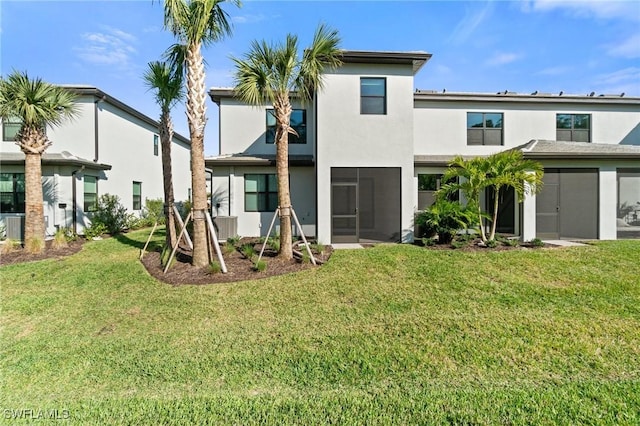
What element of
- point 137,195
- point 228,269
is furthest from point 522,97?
point 137,195

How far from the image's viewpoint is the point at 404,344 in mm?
4527

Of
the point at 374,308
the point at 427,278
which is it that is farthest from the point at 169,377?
the point at 427,278

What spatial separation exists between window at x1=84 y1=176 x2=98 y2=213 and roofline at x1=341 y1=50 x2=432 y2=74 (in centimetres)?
1326

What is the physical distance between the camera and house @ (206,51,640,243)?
11031 millimetres

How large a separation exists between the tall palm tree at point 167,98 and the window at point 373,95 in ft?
20.4

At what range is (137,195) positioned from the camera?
19094 millimetres

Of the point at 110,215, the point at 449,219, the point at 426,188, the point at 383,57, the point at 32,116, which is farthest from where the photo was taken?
the point at 110,215

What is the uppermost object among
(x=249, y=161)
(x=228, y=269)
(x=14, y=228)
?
(x=249, y=161)

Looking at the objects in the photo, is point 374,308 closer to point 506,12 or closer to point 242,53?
point 242,53

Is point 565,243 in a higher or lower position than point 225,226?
lower

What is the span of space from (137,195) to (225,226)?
1010cm

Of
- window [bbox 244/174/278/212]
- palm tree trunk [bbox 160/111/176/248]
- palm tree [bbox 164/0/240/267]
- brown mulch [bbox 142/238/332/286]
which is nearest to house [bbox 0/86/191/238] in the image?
palm tree trunk [bbox 160/111/176/248]

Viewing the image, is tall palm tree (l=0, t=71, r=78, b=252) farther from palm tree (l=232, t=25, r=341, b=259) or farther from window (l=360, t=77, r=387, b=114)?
window (l=360, t=77, r=387, b=114)

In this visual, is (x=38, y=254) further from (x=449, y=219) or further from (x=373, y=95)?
(x=449, y=219)
